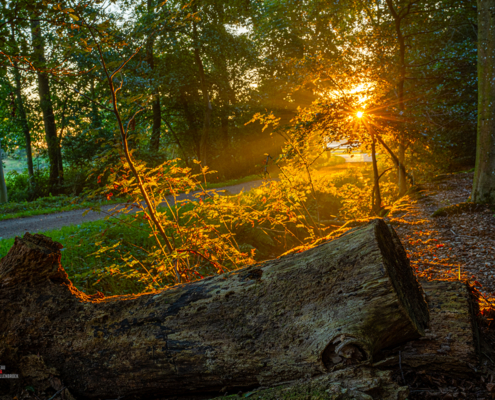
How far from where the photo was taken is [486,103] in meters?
5.12

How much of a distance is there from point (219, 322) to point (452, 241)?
12.4ft

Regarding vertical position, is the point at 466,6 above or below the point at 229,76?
below

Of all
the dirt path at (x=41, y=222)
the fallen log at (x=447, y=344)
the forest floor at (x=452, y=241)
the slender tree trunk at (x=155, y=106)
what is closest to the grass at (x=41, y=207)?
the dirt path at (x=41, y=222)

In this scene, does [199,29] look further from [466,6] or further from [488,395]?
[488,395]

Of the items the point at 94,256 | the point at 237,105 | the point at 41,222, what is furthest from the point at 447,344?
the point at 237,105

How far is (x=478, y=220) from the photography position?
488 cm

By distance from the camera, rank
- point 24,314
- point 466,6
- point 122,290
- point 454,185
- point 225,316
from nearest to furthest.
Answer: point 225,316, point 24,314, point 122,290, point 454,185, point 466,6

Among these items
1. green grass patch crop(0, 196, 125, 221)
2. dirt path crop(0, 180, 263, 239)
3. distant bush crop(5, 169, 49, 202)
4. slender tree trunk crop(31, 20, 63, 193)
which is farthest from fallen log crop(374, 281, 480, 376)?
slender tree trunk crop(31, 20, 63, 193)

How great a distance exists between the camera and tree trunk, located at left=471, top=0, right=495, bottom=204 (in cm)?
507

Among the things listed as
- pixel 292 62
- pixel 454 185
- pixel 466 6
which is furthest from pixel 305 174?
pixel 466 6

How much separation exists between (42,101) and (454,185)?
46.7 feet

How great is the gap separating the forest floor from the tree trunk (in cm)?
41

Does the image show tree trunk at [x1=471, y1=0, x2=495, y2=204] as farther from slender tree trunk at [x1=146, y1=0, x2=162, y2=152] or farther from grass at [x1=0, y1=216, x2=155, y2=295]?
slender tree trunk at [x1=146, y1=0, x2=162, y2=152]

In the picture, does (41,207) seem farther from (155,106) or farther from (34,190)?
(155,106)
